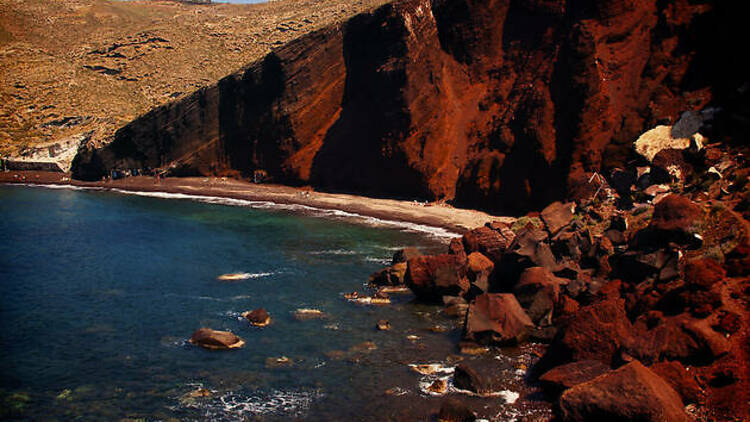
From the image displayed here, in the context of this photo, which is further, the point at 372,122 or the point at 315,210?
the point at 372,122

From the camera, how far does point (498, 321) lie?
1961 centimetres

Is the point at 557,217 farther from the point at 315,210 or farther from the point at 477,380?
the point at 315,210

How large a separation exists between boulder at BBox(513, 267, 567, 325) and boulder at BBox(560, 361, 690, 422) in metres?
8.24

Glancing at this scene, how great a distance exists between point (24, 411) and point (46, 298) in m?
12.4

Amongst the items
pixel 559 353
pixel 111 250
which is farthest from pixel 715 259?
pixel 111 250

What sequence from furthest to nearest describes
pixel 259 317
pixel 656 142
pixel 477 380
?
pixel 656 142
pixel 259 317
pixel 477 380

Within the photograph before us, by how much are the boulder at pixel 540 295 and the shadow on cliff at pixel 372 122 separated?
31.0 metres

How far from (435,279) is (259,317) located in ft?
25.9

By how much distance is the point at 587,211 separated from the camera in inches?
1209

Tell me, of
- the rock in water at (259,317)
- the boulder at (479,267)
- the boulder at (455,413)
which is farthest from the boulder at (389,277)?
the boulder at (455,413)

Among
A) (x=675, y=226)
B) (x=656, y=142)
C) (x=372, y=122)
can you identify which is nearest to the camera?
(x=675, y=226)

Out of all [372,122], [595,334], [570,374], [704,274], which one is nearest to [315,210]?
[372,122]

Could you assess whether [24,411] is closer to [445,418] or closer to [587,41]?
[445,418]

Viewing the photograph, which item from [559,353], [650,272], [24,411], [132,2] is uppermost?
[132,2]
